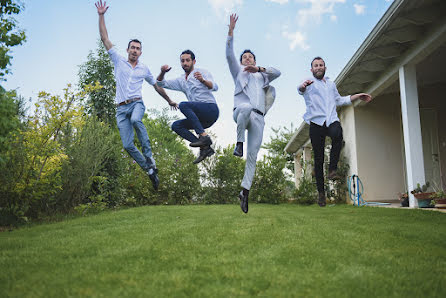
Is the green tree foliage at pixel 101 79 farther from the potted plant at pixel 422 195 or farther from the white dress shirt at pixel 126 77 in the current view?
the potted plant at pixel 422 195

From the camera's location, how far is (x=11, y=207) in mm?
5570

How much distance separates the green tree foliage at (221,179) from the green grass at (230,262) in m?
5.78

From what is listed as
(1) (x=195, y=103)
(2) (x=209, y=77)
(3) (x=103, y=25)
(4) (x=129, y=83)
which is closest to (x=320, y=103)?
(2) (x=209, y=77)

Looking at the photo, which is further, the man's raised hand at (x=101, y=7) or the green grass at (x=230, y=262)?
the man's raised hand at (x=101, y=7)

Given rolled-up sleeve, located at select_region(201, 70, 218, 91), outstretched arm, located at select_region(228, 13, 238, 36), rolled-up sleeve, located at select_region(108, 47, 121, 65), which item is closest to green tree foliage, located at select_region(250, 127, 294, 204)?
rolled-up sleeve, located at select_region(201, 70, 218, 91)

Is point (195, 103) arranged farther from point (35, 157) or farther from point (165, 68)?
point (35, 157)

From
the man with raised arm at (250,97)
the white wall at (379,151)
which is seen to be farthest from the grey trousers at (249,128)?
the white wall at (379,151)

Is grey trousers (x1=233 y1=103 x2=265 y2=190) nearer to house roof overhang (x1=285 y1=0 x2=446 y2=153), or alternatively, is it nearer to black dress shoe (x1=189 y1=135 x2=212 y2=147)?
black dress shoe (x1=189 y1=135 x2=212 y2=147)

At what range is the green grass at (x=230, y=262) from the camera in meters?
2.03

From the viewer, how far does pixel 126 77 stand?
3.22 metres

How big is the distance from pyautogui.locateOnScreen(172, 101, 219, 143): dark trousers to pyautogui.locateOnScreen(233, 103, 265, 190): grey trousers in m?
0.23

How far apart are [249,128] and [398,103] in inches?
315

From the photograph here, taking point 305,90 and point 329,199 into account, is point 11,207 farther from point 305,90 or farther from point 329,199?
point 329,199

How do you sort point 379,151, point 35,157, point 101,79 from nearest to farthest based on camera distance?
1. point 101,79
2. point 35,157
3. point 379,151
